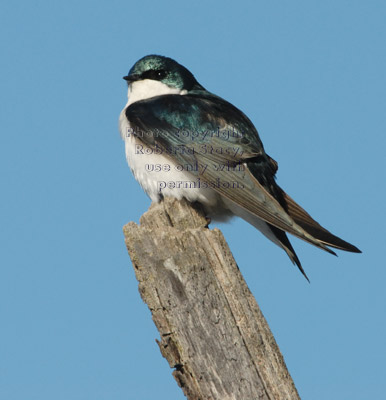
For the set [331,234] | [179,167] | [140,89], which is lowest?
[331,234]

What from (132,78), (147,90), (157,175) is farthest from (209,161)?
(132,78)

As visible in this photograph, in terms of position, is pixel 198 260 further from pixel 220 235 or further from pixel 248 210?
pixel 248 210

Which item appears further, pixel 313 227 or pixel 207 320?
pixel 313 227

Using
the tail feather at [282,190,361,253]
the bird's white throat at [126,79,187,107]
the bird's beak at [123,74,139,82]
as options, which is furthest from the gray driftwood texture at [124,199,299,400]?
the bird's beak at [123,74,139,82]

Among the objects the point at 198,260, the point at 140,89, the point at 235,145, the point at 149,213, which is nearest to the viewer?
the point at 198,260

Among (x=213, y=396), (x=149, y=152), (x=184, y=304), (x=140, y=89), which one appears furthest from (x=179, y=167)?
(x=213, y=396)

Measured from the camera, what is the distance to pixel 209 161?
19.1 feet

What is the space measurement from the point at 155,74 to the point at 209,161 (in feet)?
4.86

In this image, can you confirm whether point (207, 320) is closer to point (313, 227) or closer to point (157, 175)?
point (313, 227)

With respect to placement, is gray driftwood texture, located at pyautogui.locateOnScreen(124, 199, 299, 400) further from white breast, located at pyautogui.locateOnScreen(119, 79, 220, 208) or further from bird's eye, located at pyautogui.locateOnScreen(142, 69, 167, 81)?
bird's eye, located at pyautogui.locateOnScreen(142, 69, 167, 81)

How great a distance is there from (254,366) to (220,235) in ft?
2.91

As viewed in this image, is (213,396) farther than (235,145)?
No

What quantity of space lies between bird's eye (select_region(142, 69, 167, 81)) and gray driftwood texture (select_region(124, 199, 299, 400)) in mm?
2825

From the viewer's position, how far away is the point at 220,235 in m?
4.46
